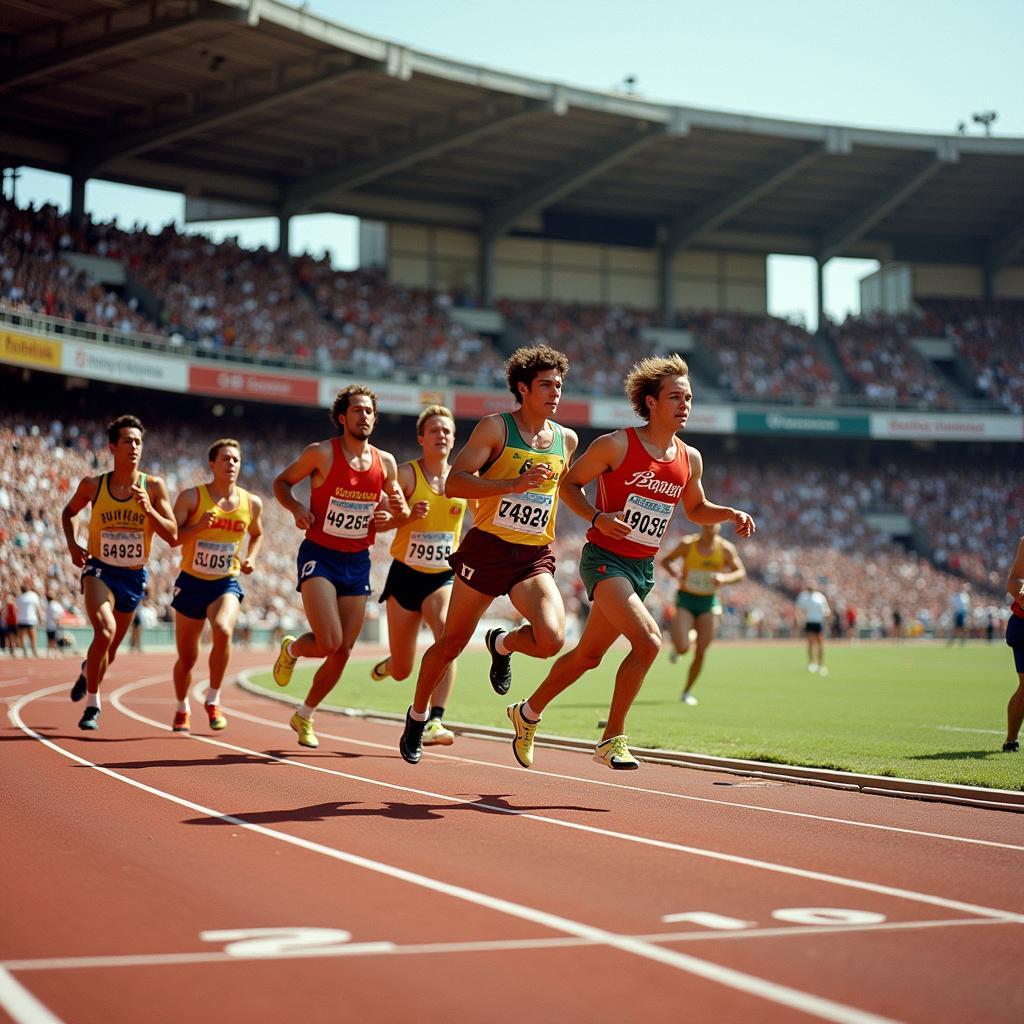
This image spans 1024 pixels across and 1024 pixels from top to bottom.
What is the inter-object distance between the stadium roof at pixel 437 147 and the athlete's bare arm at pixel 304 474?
96.1 ft

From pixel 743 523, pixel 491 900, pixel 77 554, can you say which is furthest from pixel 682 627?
pixel 491 900

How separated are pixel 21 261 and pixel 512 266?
81.1 ft

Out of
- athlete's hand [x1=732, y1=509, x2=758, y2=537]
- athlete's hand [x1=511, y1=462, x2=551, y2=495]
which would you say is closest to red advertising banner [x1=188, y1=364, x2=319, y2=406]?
athlete's hand [x1=732, y1=509, x2=758, y2=537]

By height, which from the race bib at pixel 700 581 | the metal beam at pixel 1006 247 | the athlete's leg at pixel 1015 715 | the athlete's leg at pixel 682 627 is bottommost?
the athlete's leg at pixel 1015 715

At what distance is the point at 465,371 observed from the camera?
178 feet

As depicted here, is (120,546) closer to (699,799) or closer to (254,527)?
(254,527)

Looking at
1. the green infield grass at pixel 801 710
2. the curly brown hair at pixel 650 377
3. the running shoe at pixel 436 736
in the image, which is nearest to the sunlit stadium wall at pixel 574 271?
the green infield grass at pixel 801 710

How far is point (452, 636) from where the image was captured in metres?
9.39

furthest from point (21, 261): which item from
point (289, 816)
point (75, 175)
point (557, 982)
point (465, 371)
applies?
point (557, 982)

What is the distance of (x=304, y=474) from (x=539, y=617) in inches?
109

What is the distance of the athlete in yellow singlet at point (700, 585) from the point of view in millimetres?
18219

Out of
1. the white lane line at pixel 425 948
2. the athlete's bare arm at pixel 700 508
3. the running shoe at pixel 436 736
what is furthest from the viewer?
the running shoe at pixel 436 736

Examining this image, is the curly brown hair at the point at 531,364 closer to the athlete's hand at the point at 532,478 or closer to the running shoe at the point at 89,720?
the athlete's hand at the point at 532,478

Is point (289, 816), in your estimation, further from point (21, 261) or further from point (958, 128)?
point (958, 128)
